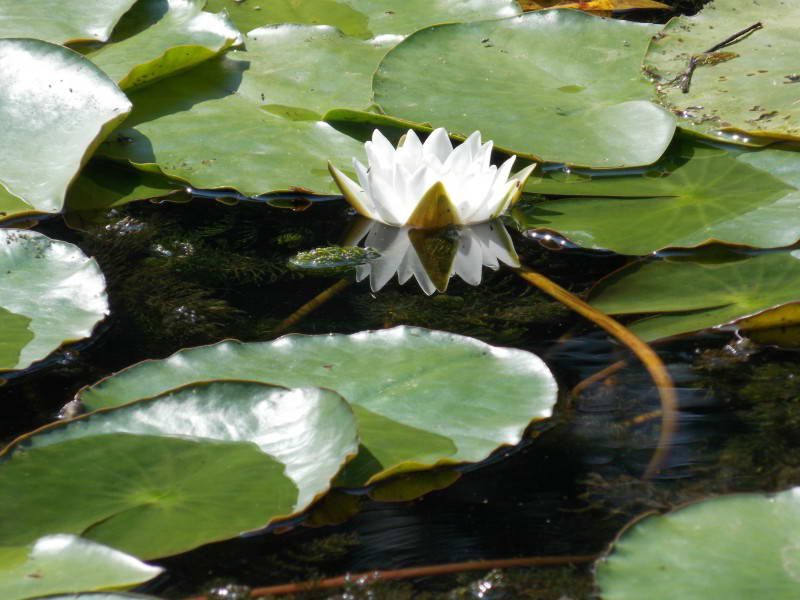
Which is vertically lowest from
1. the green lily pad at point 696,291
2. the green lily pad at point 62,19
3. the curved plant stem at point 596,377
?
the green lily pad at point 696,291

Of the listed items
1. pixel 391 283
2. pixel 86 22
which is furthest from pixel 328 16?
pixel 391 283

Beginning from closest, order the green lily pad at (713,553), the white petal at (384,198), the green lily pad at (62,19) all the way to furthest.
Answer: the green lily pad at (713,553) < the white petal at (384,198) < the green lily pad at (62,19)

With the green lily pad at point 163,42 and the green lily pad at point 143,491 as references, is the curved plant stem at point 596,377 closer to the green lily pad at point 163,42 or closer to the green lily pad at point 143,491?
the green lily pad at point 143,491

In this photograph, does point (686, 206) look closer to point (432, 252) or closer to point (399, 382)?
point (432, 252)

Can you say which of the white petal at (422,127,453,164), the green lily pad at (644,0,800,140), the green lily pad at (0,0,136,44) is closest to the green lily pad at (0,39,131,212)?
the green lily pad at (0,0,136,44)

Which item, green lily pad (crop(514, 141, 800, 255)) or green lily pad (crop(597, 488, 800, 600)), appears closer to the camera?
green lily pad (crop(597, 488, 800, 600))

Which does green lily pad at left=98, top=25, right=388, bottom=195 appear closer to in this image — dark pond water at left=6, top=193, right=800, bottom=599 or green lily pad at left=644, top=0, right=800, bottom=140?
dark pond water at left=6, top=193, right=800, bottom=599

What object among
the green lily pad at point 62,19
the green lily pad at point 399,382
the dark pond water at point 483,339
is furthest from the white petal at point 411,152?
the green lily pad at point 62,19

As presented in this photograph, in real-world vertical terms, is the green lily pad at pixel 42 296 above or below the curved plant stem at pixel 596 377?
above
